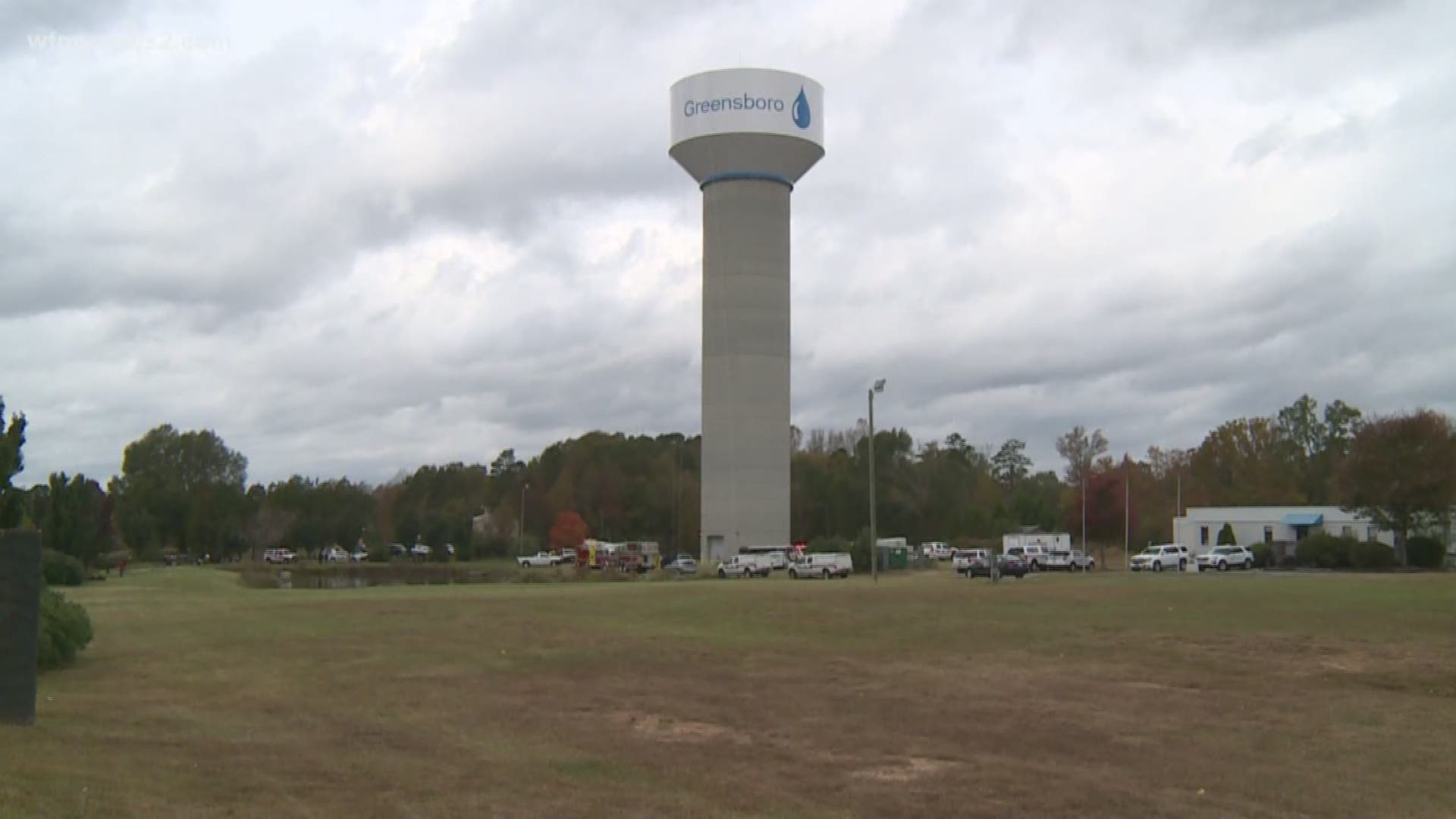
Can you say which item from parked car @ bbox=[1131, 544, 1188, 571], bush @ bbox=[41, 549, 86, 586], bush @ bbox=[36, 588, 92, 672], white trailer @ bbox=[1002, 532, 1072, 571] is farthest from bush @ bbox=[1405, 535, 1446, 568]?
bush @ bbox=[36, 588, 92, 672]

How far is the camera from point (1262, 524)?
3440 inches

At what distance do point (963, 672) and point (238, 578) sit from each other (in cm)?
6407

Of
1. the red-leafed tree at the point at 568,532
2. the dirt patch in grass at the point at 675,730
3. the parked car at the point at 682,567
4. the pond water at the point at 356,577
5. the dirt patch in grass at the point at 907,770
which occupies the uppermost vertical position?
the red-leafed tree at the point at 568,532

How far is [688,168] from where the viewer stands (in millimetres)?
95125

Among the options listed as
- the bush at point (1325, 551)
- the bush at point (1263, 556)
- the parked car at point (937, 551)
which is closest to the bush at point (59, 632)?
the bush at point (1325, 551)

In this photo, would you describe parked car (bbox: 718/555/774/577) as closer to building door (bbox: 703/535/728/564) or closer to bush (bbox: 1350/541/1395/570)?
building door (bbox: 703/535/728/564)

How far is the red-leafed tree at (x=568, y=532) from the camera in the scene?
12875 cm

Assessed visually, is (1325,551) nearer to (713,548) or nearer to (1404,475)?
(1404,475)

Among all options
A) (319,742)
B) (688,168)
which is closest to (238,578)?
(688,168)

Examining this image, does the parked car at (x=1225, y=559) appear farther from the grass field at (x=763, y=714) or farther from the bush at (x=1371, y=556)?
the grass field at (x=763, y=714)

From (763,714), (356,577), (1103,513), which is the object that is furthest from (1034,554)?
(763,714)

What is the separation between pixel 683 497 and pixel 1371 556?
7456cm

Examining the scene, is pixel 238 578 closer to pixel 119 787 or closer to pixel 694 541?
pixel 694 541

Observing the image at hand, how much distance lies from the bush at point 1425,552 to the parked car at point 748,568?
34.2 m
